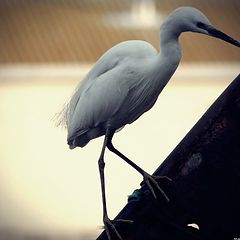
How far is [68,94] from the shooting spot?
4.20 metres

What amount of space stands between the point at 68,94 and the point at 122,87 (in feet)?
10.4

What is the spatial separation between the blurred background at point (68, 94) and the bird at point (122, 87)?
108 inches

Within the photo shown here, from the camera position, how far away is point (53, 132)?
411 cm

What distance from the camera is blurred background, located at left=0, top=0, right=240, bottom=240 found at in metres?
3.97

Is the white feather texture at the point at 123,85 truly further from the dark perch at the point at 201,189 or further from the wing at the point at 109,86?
the dark perch at the point at 201,189

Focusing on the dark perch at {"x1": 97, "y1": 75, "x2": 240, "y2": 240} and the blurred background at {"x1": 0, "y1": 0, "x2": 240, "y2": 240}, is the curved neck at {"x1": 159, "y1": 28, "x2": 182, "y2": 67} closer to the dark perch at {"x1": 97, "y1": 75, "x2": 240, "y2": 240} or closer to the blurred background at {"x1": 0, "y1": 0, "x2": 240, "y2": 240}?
the dark perch at {"x1": 97, "y1": 75, "x2": 240, "y2": 240}

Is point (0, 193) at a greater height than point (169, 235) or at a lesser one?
greater

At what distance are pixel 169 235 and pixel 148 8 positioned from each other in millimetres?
3639

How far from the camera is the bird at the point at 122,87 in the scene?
100cm

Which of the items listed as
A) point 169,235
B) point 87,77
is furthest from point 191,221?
point 87,77

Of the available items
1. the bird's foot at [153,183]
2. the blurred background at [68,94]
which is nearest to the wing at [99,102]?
the bird's foot at [153,183]

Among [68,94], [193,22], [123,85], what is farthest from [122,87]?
[68,94]

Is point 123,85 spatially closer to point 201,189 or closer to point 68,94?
point 201,189

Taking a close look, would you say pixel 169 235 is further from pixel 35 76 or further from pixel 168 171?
pixel 35 76
